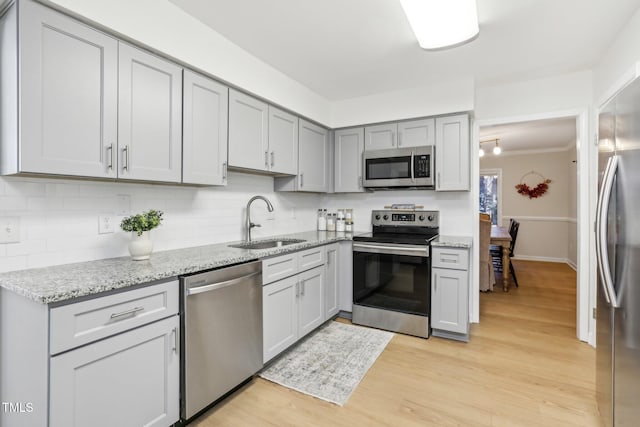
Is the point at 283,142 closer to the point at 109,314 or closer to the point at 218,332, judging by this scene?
the point at 218,332

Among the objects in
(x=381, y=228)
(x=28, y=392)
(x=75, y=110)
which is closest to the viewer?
(x=28, y=392)

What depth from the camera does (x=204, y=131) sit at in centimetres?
217

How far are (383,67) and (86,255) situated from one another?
2.55 meters

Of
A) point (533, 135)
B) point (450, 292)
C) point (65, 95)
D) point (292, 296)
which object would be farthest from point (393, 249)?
point (533, 135)

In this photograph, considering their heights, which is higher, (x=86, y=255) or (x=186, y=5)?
(x=186, y=5)

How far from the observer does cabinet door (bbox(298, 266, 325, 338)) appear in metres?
2.65

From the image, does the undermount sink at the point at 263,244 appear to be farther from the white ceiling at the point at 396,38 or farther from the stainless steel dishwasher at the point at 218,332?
the white ceiling at the point at 396,38

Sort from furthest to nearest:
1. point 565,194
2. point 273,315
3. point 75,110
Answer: point 565,194 < point 273,315 < point 75,110

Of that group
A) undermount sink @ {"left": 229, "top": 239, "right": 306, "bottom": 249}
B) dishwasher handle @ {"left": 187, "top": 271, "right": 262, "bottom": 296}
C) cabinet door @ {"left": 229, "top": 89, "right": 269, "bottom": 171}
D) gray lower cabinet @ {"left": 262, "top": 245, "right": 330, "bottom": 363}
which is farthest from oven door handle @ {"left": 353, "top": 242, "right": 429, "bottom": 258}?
dishwasher handle @ {"left": 187, "top": 271, "right": 262, "bottom": 296}

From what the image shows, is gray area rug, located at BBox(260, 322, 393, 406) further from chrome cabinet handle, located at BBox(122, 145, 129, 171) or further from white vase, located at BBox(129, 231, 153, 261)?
chrome cabinet handle, located at BBox(122, 145, 129, 171)

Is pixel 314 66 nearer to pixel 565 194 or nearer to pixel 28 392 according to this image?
pixel 28 392

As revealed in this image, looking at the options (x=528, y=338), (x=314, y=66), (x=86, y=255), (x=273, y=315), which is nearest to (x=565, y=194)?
(x=528, y=338)

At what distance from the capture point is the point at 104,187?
1914 millimetres

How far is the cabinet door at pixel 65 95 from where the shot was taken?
1387 mm
